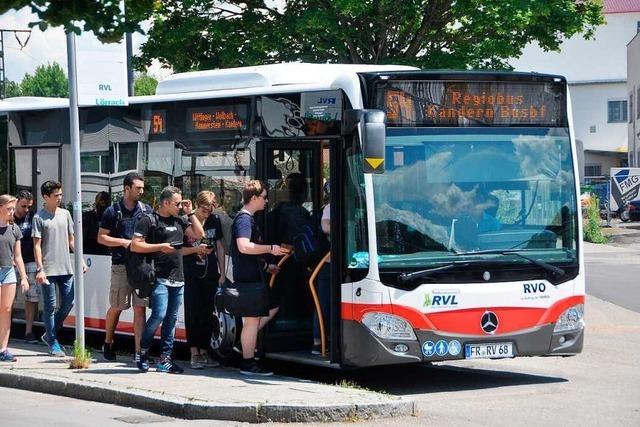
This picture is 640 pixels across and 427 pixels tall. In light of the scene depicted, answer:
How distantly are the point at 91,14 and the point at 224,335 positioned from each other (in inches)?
206

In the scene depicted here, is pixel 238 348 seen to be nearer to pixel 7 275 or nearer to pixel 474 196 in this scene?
pixel 7 275

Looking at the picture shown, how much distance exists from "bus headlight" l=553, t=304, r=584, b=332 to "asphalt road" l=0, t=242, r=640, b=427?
1.79 feet

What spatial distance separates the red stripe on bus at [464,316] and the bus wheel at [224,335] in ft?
5.65

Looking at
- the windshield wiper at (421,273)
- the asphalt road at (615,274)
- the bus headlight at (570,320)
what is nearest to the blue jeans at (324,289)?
the windshield wiper at (421,273)

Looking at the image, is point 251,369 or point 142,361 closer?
point 251,369

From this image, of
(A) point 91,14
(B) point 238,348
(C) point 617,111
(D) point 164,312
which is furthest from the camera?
(C) point 617,111

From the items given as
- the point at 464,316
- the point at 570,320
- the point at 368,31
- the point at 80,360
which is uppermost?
the point at 368,31

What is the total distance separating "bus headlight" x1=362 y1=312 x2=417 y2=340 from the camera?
1177 cm

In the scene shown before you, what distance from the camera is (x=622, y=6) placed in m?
90.2

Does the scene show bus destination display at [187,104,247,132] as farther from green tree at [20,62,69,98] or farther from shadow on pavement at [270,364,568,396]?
green tree at [20,62,69,98]

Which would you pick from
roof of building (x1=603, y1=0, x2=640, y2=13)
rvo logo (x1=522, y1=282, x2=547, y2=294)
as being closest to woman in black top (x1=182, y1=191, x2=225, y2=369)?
rvo logo (x1=522, y1=282, x2=547, y2=294)

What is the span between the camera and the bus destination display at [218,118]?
13453mm

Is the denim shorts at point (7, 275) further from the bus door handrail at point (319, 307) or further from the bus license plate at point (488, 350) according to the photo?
the bus license plate at point (488, 350)

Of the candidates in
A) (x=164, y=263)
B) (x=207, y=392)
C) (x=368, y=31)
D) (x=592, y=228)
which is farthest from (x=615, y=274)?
(x=207, y=392)
